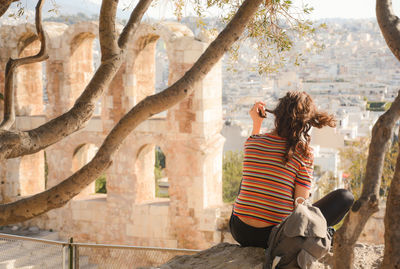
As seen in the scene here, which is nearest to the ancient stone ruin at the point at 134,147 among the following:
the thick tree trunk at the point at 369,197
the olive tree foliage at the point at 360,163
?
the thick tree trunk at the point at 369,197

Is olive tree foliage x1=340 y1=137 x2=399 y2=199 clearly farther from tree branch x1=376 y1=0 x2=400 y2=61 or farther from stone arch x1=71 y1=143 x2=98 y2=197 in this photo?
tree branch x1=376 y1=0 x2=400 y2=61

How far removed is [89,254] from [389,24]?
14.2 feet

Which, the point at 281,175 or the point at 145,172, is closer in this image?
the point at 281,175

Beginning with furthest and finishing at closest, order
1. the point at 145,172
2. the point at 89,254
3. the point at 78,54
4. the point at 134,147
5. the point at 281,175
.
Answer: the point at 78,54, the point at 145,172, the point at 134,147, the point at 89,254, the point at 281,175

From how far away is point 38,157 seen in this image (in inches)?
535

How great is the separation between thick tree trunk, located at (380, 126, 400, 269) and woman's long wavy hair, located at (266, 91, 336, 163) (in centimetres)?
69

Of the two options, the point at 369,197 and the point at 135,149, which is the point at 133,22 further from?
the point at 135,149

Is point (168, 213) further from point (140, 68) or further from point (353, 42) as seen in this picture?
point (353, 42)

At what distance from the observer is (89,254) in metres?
6.48

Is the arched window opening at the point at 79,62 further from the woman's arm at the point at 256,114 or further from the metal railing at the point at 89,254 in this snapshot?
the woman's arm at the point at 256,114

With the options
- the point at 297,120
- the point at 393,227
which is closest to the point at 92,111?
the point at 297,120

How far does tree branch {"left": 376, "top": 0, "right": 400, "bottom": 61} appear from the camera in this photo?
4520 mm

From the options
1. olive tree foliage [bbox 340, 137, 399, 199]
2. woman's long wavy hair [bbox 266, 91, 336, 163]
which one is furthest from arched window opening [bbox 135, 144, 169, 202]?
olive tree foliage [bbox 340, 137, 399, 199]

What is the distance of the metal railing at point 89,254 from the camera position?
6.20 m
